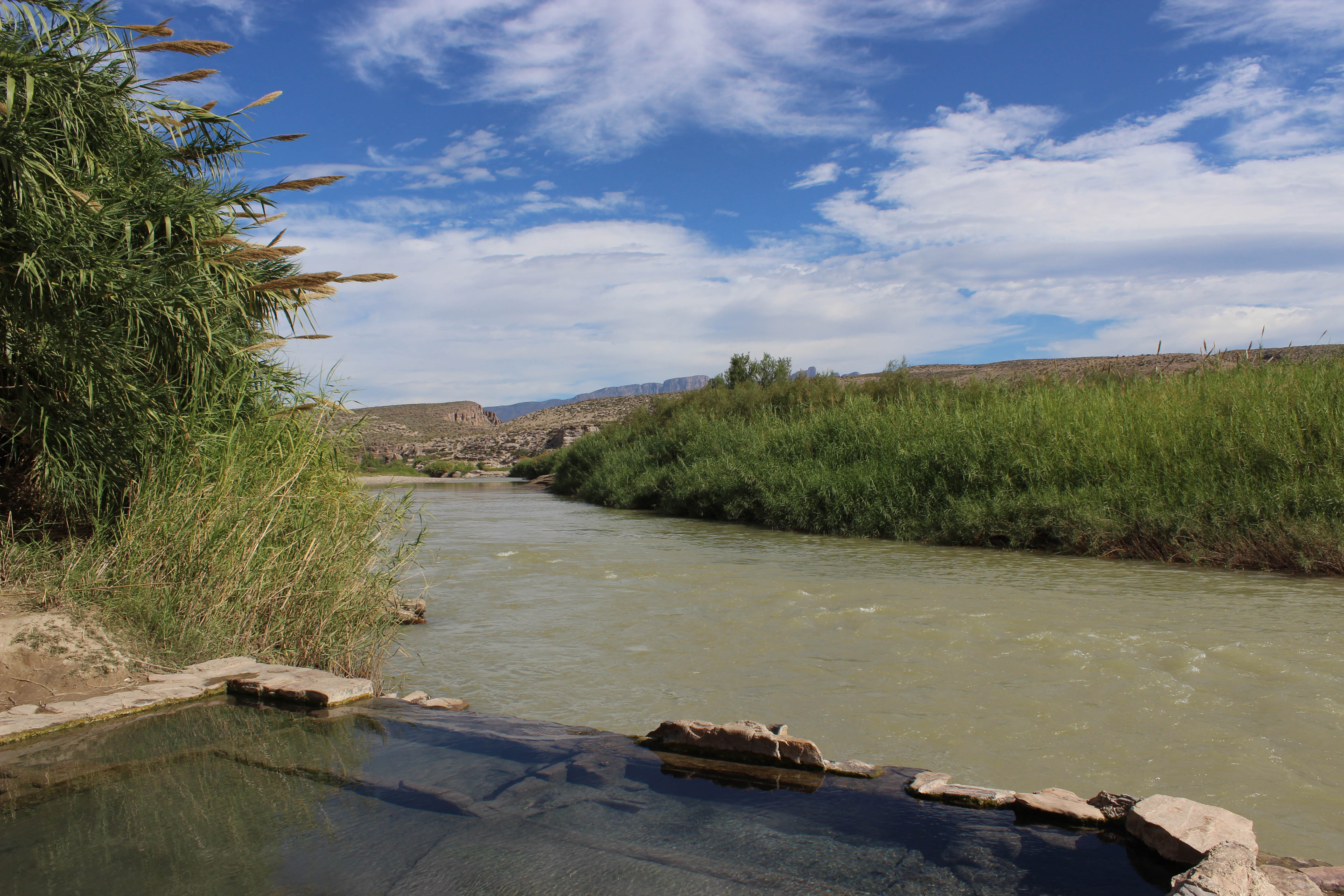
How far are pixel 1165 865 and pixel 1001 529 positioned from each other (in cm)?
1018

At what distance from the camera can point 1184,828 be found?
8.08ft

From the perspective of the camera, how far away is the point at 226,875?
236cm

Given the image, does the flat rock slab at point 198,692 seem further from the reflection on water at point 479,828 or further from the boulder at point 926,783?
the boulder at point 926,783

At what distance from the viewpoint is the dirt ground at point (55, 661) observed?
4020 millimetres

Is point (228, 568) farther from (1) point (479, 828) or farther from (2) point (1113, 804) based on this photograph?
(2) point (1113, 804)

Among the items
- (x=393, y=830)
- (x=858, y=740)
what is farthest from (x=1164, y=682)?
(x=393, y=830)

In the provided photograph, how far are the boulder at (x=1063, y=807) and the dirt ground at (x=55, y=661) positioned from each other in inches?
172

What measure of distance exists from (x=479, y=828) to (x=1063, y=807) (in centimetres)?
203

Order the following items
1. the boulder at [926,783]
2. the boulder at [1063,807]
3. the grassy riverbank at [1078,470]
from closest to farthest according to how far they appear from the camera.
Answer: the boulder at [1063,807], the boulder at [926,783], the grassy riverbank at [1078,470]

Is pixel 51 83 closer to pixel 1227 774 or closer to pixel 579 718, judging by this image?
pixel 579 718

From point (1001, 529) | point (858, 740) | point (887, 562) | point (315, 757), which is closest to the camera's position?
point (315, 757)

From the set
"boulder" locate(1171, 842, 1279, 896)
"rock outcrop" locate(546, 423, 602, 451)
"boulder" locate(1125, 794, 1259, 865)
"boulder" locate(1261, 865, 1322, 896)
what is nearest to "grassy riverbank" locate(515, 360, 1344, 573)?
"boulder" locate(1125, 794, 1259, 865)

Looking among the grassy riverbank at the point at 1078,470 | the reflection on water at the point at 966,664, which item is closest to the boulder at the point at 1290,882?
the reflection on water at the point at 966,664

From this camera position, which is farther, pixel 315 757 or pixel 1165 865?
pixel 315 757
